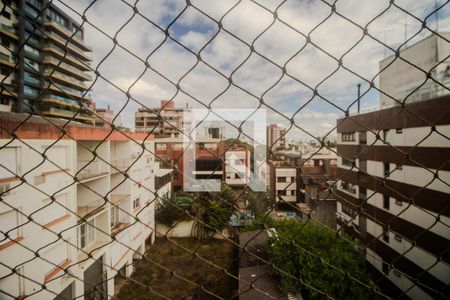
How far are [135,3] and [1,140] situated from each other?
437 centimetres

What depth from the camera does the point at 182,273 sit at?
9.27 meters

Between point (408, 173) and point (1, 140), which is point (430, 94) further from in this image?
point (1, 140)

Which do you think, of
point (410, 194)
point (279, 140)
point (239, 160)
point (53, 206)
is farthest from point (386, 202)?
point (279, 140)

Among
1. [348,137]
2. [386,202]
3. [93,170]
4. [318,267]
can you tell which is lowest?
[318,267]

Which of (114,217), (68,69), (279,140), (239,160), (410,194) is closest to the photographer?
(279,140)

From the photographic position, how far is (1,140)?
3.88 metres

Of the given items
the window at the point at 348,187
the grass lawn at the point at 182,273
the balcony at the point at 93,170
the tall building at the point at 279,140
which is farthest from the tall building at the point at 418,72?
the balcony at the point at 93,170

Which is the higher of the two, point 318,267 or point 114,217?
point 114,217

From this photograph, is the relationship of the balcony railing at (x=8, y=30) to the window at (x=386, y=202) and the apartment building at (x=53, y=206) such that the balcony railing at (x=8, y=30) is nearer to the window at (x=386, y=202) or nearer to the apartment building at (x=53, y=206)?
the apartment building at (x=53, y=206)

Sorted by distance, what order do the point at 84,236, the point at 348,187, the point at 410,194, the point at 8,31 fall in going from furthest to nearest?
the point at 8,31 < the point at 348,187 < the point at 410,194 < the point at 84,236

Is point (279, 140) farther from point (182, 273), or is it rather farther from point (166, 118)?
point (182, 273)

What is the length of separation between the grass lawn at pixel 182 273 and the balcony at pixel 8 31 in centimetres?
1765

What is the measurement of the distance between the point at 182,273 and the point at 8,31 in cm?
2025

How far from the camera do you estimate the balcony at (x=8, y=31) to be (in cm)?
1753
